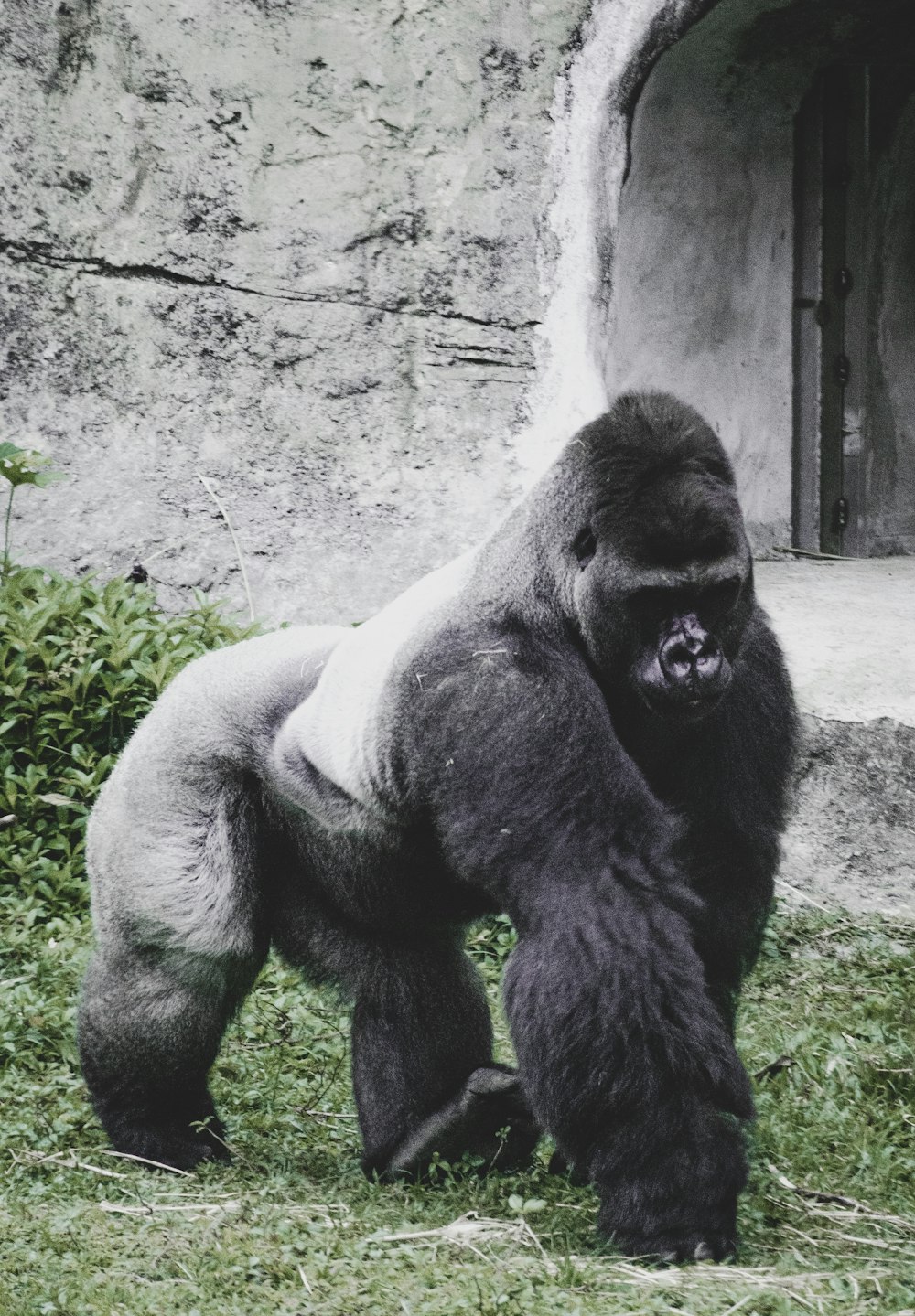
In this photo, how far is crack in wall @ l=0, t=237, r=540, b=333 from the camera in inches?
211

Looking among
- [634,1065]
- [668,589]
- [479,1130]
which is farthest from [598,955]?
[479,1130]

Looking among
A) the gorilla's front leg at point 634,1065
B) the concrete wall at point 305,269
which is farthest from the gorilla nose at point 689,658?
the concrete wall at point 305,269

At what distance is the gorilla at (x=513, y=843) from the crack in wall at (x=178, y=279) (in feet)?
7.61

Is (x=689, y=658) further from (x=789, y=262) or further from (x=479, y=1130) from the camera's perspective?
(x=789, y=262)

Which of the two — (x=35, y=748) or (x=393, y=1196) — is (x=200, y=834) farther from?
(x=35, y=748)

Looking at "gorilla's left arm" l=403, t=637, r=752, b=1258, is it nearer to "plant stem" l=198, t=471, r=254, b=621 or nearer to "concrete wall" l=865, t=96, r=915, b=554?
"plant stem" l=198, t=471, r=254, b=621

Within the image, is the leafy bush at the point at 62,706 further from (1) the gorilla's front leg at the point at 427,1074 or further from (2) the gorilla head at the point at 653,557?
(2) the gorilla head at the point at 653,557

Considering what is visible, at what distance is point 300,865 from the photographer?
3.21 meters

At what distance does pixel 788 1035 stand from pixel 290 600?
2.35 m

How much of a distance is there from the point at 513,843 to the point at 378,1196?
837mm

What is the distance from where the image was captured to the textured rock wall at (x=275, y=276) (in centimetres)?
538

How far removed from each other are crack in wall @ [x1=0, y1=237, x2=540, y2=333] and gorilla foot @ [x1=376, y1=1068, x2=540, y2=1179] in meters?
3.09

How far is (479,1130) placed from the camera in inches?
123

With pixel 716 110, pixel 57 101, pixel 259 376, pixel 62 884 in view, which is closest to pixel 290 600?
pixel 259 376
